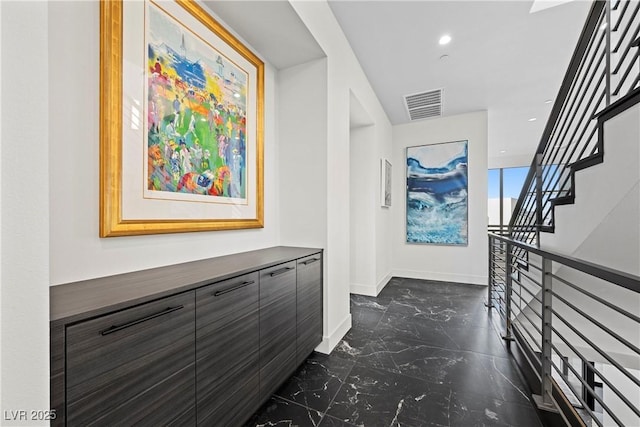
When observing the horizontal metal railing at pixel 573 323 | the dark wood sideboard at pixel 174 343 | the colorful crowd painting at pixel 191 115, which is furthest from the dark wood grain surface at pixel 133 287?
the horizontal metal railing at pixel 573 323

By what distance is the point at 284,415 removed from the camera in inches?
60.6

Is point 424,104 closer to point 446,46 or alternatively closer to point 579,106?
point 446,46

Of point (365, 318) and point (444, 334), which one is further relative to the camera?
point (365, 318)

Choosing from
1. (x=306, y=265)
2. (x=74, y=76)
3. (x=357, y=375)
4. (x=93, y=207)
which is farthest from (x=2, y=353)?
(x=357, y=375)

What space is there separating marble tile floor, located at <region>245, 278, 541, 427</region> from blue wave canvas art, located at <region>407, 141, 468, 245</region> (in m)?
1.95

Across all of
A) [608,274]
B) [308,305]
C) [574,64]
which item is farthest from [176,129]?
[574,64]

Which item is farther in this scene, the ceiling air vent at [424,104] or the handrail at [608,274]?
the ceiling air vent at [424,104]

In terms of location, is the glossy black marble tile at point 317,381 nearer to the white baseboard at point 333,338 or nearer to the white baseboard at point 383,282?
the white baseboard at point 333,338

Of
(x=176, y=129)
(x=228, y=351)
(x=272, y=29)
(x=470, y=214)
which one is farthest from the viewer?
(x=470, y=214)

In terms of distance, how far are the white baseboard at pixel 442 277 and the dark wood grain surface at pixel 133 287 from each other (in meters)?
3.96

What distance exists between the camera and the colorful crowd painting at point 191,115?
4.51ft

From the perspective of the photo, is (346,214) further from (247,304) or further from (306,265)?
(247,304)

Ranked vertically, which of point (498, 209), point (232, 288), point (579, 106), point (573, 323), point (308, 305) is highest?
point (579, 106)

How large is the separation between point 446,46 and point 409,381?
3214mm
